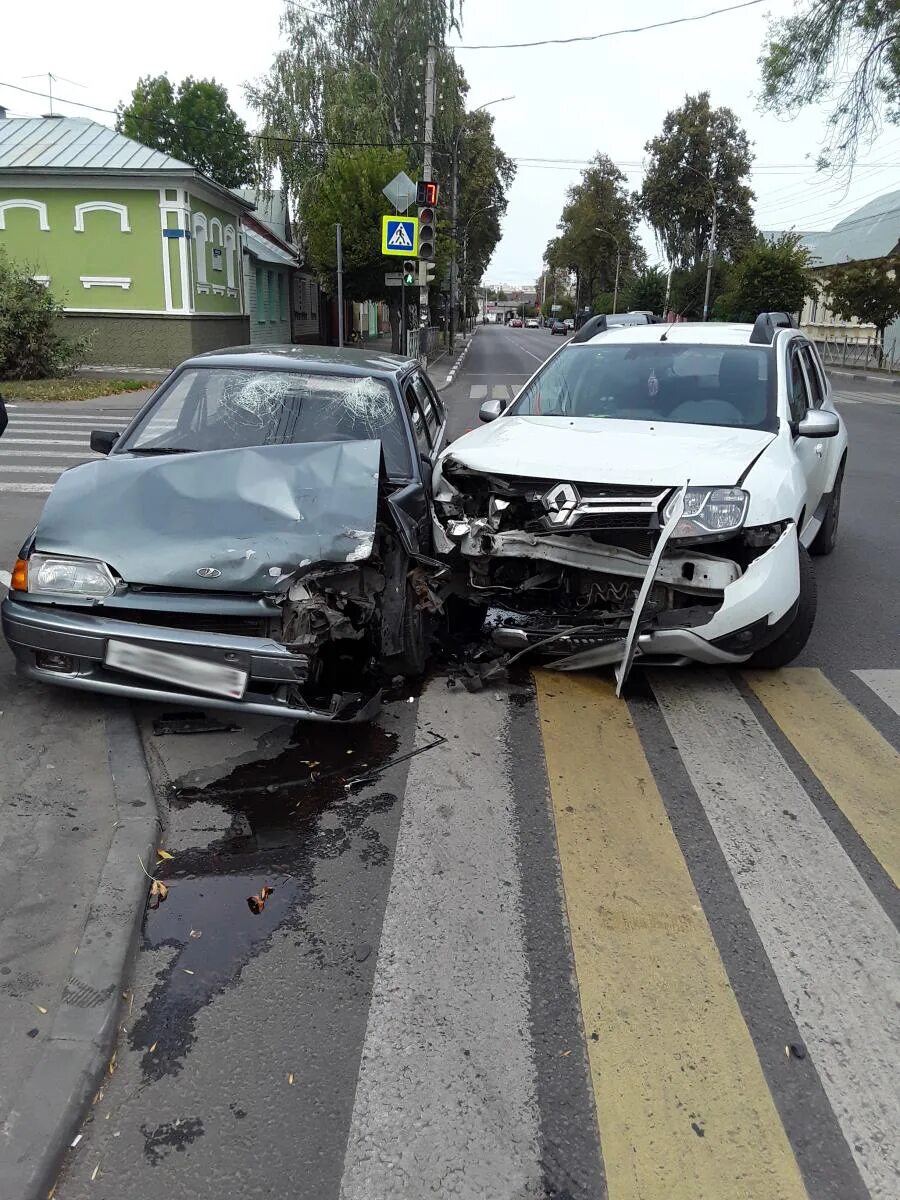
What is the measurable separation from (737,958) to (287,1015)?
1372 mm

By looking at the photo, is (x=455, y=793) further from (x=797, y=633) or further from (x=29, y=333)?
(x=29, y=333)

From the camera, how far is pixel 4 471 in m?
11.2

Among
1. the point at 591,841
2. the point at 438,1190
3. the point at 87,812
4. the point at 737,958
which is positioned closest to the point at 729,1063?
the point at 737,958

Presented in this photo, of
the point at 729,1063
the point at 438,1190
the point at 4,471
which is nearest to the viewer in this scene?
the point at 438,1190

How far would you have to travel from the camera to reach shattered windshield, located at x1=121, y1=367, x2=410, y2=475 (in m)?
5.59

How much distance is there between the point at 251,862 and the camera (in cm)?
351

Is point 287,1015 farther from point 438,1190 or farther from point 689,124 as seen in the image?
point 689,124

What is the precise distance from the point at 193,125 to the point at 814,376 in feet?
185

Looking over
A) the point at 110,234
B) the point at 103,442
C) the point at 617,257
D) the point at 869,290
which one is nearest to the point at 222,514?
the point at 103,442

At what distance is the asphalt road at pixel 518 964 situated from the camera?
2.28 m

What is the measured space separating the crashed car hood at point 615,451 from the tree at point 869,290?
35384mm

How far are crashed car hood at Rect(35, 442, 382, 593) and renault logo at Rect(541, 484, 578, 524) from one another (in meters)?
0.88

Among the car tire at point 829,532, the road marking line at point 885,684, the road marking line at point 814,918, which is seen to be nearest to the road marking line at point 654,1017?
the road marking line at point 814,918

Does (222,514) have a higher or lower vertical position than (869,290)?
lower
